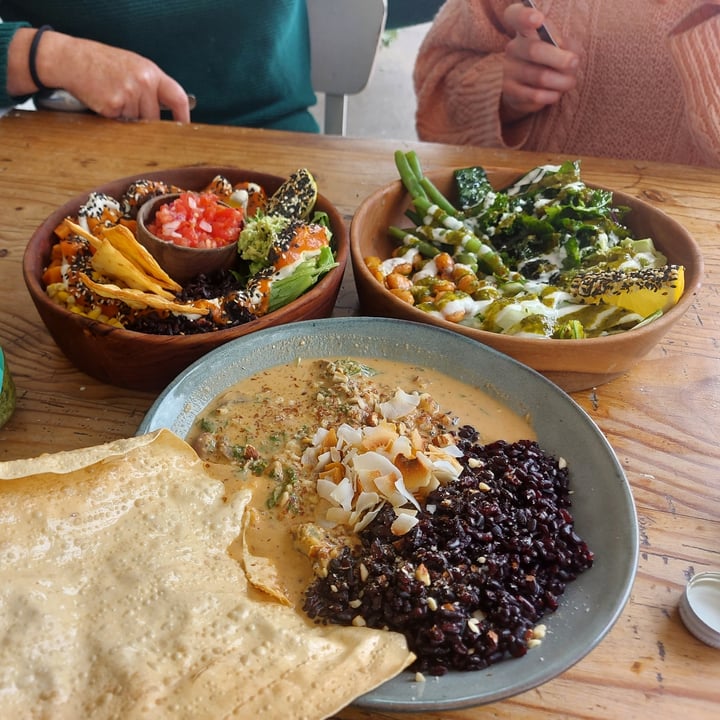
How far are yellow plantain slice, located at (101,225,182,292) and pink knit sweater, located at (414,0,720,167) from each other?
165 centimetres

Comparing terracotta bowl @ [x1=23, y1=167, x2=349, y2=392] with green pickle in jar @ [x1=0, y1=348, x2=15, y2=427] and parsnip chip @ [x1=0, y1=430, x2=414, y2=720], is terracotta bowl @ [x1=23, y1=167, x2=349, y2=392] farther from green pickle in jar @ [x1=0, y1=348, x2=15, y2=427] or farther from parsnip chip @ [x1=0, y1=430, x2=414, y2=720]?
parsnip chip @ [x1=0, y1=430, x2=414, y2=720]

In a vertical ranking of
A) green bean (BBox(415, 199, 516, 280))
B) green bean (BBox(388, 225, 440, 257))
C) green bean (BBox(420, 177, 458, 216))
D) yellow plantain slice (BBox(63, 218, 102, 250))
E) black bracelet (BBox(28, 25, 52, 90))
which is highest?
black bracelet (BBox(28, 25, 52, 90))

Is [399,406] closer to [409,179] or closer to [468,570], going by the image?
[468,570]

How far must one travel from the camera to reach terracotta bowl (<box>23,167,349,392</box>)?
1.49 meters

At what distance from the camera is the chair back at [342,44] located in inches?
123

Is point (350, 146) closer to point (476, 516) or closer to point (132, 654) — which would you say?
point (476, 516)

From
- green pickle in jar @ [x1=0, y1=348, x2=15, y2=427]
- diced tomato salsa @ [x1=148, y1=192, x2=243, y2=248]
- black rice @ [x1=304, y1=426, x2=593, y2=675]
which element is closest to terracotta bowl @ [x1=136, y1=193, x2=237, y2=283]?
diced tomato salsa @ [x1=148, y1=192, x2=243, y2=248]

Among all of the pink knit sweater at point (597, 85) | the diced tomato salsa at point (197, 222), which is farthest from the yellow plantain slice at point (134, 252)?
the pink knit sweater at point (597, 85)

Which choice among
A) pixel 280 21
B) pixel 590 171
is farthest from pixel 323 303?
pixel 280 21

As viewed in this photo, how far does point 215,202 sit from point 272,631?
4.01 feet

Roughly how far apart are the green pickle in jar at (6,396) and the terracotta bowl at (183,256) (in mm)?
429

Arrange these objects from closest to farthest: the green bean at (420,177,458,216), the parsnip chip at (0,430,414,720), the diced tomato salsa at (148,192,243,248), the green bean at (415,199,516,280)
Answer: the parsnip chip at (0,430,414,720), the diced tomato salsa at (148,192,243,248), the green bean at (415,199,516,280), the green bean at (420,177,458,216)

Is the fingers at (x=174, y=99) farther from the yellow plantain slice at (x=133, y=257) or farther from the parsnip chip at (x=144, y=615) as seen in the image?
the parsnip chip at (x=144, y=615)

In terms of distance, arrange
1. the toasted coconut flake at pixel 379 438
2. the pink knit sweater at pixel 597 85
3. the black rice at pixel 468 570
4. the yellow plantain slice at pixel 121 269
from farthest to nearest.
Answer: the pink knit sweater at pixel 597 85 < the yellow plantain slice at pixel 121 269 < the toasted coconut flake at pixel 379 438 < the black rice at pixel 468 570
